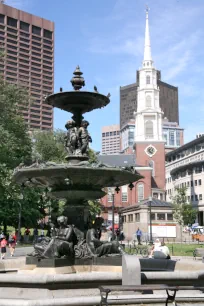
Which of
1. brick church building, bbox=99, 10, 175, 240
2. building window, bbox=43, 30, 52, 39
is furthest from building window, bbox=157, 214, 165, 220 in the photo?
building window, bbox=43, 30, 52, 39

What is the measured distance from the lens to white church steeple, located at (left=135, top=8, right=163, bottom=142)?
9875 cm

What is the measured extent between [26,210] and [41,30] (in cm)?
15604

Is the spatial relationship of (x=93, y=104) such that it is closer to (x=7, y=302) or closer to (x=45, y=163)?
(x=45, y=163)

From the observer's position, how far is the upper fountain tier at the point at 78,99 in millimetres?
12773

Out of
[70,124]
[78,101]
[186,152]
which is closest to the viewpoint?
[78,101]

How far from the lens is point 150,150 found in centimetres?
9938

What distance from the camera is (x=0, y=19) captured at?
6560 inches

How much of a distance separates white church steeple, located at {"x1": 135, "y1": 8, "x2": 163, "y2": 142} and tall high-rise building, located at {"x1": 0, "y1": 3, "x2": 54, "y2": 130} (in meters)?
70.9

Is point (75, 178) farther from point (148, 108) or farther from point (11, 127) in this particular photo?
point (148, 108)

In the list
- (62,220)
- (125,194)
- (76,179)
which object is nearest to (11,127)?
(76,179)

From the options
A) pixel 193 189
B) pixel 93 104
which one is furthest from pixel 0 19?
pixel 93 104

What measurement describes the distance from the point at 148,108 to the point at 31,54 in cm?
9361

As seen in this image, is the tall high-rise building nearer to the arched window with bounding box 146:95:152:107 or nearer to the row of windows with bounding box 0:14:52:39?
the row of windows with bounding box 0:14:52:39

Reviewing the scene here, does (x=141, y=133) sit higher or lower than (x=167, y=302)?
higher
